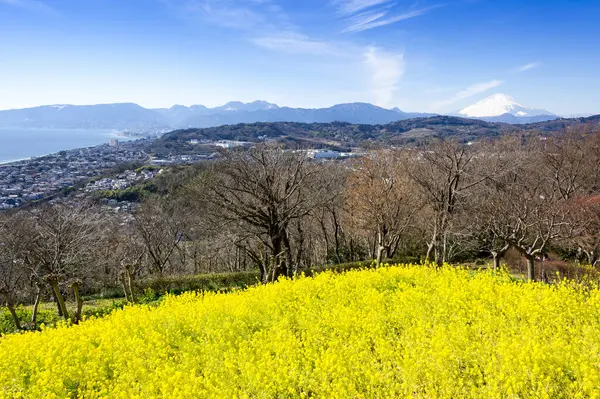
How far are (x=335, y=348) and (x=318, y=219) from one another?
25946mm

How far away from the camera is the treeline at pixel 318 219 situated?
771 inches

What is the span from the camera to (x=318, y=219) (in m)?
33.1

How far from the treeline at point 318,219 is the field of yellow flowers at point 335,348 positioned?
5.02m

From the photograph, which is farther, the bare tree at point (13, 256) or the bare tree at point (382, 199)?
the bare tree at point (382, 199)

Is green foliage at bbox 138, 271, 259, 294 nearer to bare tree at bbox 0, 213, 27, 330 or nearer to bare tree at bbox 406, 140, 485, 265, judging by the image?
bare tree at bbox 0, 213, 27, 330

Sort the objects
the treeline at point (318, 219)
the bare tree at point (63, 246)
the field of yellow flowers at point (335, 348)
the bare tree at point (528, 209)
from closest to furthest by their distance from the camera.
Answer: the field of yellow flowers at point (335, 348), the bare tree at point (528, 209), the treeline at point (318, 219), the bare tree at point (63, 246)

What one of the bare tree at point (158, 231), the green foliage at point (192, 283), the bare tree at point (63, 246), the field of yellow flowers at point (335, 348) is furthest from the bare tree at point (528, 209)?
the bare tree at point (158, 231)

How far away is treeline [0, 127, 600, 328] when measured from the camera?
64.2 ft

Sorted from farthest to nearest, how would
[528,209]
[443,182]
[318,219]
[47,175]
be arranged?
[47,175], [318,219], [443,182], [528,209]

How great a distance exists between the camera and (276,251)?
66.3 feet

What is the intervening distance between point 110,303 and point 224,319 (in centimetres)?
1207

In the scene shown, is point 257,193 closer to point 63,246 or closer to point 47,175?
point 63,246

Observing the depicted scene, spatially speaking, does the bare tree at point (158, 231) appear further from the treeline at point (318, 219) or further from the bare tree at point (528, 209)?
the bare tree at point (528, 209)

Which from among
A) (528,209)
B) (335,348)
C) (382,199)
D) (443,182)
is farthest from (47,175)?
(335,348)
